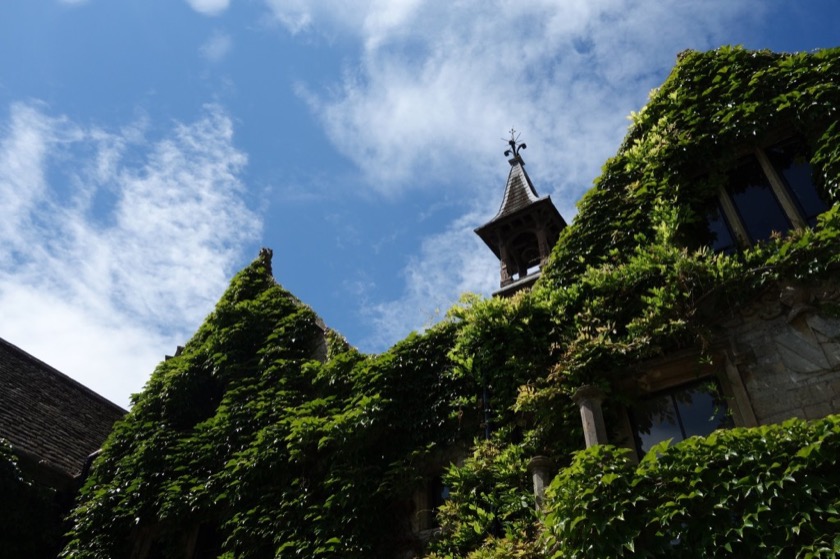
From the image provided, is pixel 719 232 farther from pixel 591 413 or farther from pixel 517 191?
pixel 517 191

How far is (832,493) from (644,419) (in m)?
2.44

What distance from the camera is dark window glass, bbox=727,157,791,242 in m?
8.82

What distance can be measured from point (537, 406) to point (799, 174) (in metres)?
4.56

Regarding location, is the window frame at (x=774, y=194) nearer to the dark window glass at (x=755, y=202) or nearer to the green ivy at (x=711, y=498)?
the dark window glass at (x=755, y=202)

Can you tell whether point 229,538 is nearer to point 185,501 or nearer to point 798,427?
point 185,501

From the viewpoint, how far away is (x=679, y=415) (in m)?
7.80

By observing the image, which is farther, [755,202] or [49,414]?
[49,414]

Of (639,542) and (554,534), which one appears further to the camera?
(554,534)

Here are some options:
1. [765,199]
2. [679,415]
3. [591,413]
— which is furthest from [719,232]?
[591,413]

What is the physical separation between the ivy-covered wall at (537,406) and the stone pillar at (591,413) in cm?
21

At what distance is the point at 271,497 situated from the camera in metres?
10.5

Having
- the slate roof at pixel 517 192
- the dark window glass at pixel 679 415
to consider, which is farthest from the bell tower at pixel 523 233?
the dark window glass at pixel 679 415

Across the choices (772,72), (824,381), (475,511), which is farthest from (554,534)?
(772,72)

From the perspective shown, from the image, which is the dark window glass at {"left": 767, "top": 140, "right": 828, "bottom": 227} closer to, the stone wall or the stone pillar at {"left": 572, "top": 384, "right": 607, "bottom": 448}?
the stone wall
